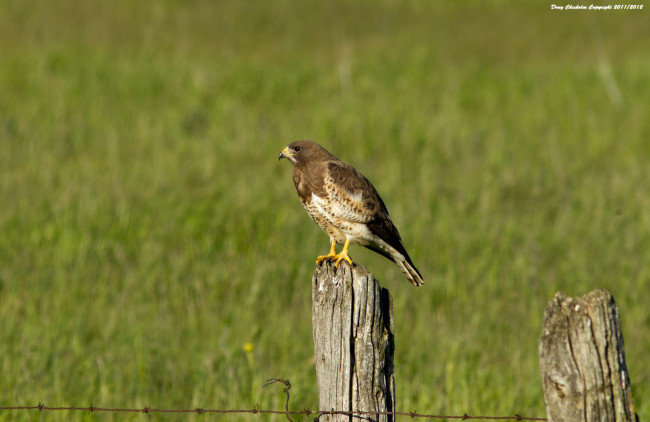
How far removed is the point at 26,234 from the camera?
729cm

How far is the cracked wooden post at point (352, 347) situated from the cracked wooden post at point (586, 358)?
0.72m

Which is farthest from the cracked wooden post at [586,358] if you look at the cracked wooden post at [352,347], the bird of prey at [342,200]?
the bird of prey at [342,200]

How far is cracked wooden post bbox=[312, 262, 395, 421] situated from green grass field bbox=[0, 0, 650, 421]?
203cm

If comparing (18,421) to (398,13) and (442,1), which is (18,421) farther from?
(442,1)

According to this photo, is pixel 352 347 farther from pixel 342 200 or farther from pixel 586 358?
pixel 342 200

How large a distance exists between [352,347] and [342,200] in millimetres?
1315

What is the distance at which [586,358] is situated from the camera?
2295 mm

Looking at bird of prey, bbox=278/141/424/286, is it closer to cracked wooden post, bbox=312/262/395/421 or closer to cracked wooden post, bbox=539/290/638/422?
cracked wooden post, bbox=312/262/395/421

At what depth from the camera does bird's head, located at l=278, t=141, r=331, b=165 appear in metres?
4.25

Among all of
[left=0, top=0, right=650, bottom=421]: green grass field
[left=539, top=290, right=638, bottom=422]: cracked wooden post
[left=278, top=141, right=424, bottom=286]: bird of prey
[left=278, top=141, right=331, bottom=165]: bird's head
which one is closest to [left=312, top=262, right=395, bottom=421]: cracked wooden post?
[left=539, top=290, right=638, bottom=422]: cracked wooden post

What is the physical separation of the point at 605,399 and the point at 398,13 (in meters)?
19.9

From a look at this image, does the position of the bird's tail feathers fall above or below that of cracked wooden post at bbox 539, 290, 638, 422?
above

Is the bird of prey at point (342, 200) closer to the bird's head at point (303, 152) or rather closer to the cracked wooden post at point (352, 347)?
the bird's head at point (303, 152)

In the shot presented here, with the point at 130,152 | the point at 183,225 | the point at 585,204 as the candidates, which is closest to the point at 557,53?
the point at 585,204
